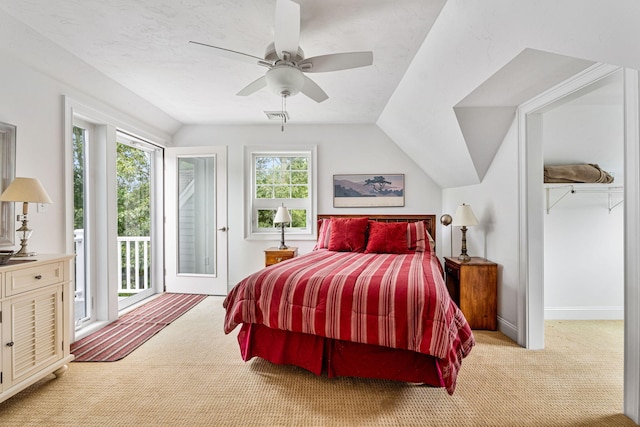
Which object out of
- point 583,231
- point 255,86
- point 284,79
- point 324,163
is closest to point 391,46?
point 284,79

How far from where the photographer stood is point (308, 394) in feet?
6.32

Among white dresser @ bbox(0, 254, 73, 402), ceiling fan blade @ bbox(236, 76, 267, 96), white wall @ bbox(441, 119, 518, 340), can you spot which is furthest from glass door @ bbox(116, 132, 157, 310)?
white wall @ bbox(441, 119, 518, 340)

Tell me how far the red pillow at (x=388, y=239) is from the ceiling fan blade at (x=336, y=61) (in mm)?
1968

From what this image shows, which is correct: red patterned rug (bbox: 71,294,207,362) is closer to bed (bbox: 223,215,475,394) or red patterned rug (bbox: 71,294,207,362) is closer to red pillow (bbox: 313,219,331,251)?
bed (bbox: 223,215,475,394)

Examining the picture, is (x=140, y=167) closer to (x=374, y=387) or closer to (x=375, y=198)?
(x=375, y=198)

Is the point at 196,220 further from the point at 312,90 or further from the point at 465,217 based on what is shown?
the point at 465,217

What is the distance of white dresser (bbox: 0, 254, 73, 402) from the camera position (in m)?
1.75

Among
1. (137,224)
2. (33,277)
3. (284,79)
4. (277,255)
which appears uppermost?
(284,79)

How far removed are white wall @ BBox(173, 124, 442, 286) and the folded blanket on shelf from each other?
56.6 inches

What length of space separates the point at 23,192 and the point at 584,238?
479 centimetres

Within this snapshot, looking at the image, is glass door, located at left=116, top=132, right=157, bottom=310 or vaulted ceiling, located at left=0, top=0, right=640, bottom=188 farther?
glass door, located at left=116, top=132, right=157, bottom=310

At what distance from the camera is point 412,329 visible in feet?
5.89

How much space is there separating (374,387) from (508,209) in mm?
1991


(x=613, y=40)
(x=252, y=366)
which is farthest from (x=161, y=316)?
(x=613, y=40)
